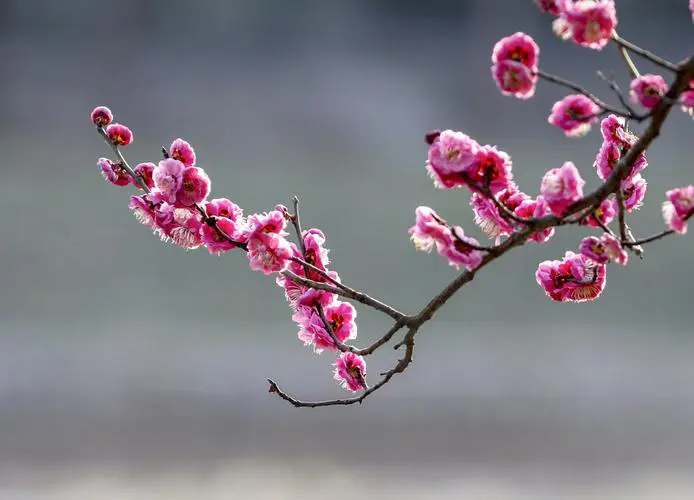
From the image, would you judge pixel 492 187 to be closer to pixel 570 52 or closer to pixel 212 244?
pixel 212 244

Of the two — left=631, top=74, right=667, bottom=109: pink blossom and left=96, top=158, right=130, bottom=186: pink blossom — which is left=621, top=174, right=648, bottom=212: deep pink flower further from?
left=96, top=158, right=130, bottom=186: pink blossom

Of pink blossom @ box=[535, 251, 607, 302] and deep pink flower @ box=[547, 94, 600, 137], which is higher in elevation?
deep pink flower @ box=[547, 94, 600, 137]

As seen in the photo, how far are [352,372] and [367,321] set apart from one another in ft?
7.37

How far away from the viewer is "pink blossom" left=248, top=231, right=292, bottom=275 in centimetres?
48

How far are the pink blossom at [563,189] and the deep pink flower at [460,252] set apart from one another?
4 cm

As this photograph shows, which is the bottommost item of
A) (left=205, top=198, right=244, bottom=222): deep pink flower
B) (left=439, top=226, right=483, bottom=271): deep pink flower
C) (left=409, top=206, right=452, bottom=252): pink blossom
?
(left=439, top=226, right=483, bottom=271): deep pink flower

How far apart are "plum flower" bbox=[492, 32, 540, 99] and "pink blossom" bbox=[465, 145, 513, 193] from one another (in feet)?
0.10

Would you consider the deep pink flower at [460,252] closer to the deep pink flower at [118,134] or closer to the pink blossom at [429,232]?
the pink blossom at [429,232]

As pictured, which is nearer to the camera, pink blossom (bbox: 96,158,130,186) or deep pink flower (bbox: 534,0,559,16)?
deep pink flower (bbox: 534,0,559,16)

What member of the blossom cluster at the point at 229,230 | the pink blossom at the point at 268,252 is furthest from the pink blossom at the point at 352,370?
the pink blossom at the point at 268,252

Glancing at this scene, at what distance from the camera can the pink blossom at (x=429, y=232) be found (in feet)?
1.40

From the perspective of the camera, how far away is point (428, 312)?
0.43 meters

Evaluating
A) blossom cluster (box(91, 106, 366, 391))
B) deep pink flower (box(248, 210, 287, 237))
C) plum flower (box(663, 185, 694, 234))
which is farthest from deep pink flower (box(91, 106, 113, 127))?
plum flower (box(663, 185, 694, 234))

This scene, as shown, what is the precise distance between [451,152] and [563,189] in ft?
0.18
